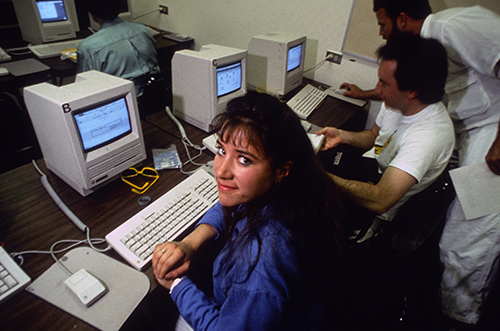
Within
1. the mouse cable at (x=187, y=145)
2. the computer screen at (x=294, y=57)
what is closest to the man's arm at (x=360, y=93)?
the computer screen at (x=294, y=57)

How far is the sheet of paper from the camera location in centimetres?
134

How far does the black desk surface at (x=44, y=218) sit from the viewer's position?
778mm

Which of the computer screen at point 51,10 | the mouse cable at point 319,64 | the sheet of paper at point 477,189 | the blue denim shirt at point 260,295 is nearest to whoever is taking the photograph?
the blue denim shirt at point 260,295

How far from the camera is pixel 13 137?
196 centimetres

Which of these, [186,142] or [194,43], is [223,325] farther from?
[194,43]

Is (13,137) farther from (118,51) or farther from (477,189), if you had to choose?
(477,189)

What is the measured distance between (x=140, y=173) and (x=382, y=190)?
1112mm

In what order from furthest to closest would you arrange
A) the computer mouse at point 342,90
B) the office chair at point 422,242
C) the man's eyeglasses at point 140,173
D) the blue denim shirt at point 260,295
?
the computer mouse at point 342,90 → the office chair at point 422,242 → the man's eyeglasses at point 140,173 → the blue denim shirt at point 260,295

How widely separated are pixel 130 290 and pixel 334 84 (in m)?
2.29

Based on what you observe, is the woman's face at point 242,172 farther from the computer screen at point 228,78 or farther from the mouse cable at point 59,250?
the computer screen at point 228,78

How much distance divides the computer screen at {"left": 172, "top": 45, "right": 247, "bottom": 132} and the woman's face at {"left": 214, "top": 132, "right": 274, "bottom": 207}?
822 mm

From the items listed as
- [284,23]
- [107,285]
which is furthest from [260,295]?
[284,23]

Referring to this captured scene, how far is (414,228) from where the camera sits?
5.58 feet

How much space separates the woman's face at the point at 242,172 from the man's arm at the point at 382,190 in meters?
0.64
